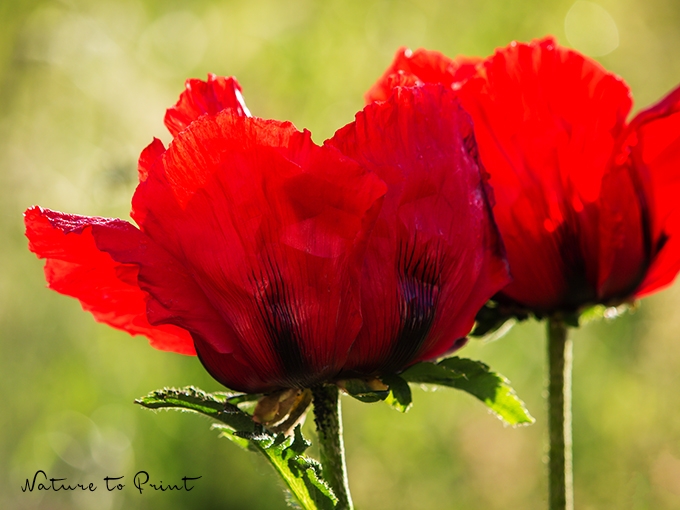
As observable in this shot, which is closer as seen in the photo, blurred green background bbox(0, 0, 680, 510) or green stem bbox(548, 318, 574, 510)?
green stem bbox(548, 318, 574, 510)

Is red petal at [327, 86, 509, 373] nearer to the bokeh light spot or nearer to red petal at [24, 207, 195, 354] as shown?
red petal at [24, 207, 195, 354]

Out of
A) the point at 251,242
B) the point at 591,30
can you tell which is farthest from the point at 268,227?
the point at 591,30

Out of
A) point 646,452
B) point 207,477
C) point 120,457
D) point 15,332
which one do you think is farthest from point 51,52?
point 646,452

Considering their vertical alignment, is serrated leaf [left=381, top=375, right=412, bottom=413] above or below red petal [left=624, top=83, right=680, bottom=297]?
below

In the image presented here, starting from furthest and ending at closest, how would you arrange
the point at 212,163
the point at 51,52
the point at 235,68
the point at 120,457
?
the point at 235,68 → the point at 120,457 → the point at 51,52 → the point at 212,163

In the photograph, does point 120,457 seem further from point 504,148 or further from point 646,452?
point 504,148

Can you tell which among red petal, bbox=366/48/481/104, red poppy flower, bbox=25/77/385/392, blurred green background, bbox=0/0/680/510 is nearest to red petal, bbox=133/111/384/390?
red poppy flower, bbox=25/77/385/392
